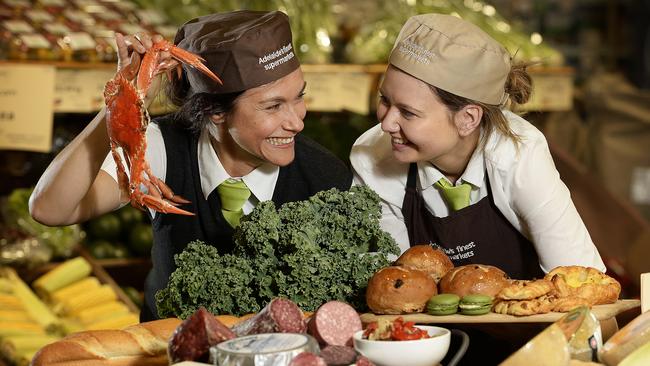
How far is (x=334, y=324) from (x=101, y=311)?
7.44ft

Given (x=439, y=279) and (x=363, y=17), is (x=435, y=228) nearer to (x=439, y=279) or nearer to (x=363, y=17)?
(x=439, y=279)

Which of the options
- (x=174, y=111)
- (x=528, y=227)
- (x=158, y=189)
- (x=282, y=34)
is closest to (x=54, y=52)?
(x=174, y=111)

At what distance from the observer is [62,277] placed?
4070 millimetres

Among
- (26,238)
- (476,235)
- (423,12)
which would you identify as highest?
(423,12)

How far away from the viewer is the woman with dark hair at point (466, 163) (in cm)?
249

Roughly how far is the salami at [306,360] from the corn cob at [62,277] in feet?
8.89

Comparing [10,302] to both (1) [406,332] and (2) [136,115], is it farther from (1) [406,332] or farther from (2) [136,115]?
(1) [406,332]

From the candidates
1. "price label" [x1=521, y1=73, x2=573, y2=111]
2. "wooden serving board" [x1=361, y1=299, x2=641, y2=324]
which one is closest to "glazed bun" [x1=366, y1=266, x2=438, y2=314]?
"wooden serving board" [x1=361, y1=299, x2=641, y2=324]

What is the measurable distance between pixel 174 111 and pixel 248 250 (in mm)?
707

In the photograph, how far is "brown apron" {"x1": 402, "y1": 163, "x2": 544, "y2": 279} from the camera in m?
2.59

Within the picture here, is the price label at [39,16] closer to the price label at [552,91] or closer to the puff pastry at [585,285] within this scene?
the price label at [552,91]

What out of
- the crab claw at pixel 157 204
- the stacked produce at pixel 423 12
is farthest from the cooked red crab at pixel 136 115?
the stacked produce at pixel 423 12

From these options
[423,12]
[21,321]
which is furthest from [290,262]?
[423,12]

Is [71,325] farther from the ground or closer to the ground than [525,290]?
closer to the ground
